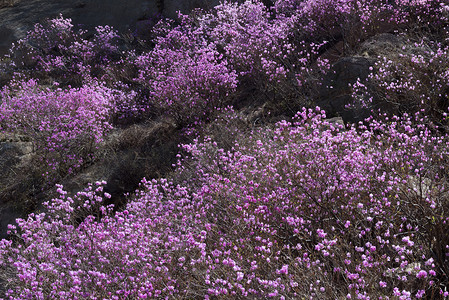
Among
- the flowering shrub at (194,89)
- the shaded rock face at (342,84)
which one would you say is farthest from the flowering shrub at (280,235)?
the flowering shrub at (194,89)

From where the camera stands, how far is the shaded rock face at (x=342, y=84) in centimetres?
737

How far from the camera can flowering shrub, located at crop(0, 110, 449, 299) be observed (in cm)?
323

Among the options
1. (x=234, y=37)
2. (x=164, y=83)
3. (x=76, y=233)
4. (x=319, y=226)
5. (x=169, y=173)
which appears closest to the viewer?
(x=319, y=226)

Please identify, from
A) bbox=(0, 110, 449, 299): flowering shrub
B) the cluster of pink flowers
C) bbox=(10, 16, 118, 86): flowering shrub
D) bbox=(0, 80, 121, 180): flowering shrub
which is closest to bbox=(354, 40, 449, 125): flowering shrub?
the cluster of pink flowers

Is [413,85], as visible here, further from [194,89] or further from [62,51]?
[62,51]

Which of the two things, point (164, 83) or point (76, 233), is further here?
point (164, 83)

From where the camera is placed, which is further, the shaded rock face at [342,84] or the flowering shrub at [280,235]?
the shaded rock face at [342,84]

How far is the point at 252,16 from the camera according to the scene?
10.5 meters

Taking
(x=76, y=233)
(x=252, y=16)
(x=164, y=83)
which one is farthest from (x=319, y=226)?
(x=252, y=16)

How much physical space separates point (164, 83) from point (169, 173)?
2345mm

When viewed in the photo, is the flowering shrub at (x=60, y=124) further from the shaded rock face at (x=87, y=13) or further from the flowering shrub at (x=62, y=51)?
the shaded rock face at (x=87, y=13)

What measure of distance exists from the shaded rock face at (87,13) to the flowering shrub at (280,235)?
33.6 feet

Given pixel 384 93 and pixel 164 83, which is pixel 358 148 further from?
pixel 164 83

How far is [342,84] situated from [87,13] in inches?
437
